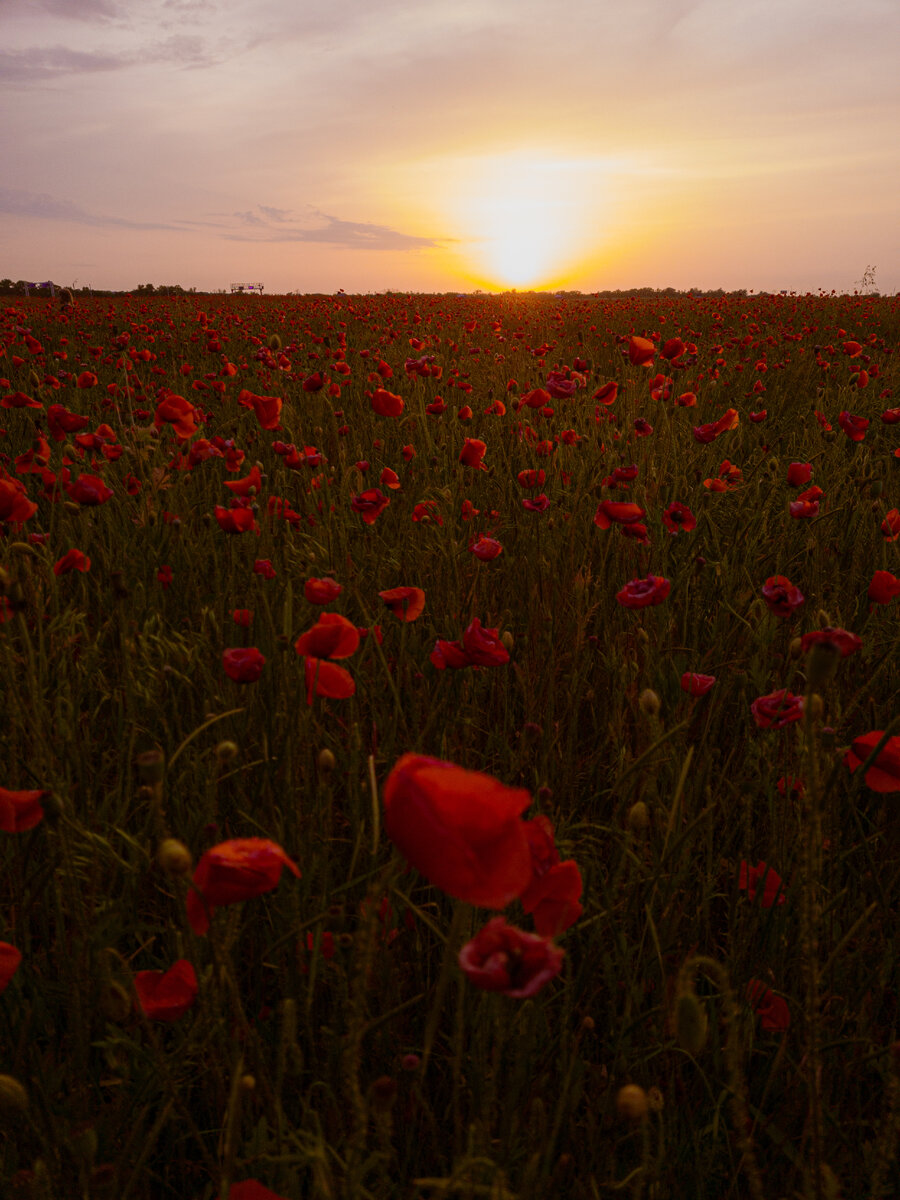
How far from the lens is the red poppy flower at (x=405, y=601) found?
1605 mm

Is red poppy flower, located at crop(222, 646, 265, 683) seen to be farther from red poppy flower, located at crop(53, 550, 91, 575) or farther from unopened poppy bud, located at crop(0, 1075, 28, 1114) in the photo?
red poppy flower, located at crop(53, 550, 91, 575)

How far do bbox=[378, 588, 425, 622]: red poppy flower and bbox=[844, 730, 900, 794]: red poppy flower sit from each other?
0.90m

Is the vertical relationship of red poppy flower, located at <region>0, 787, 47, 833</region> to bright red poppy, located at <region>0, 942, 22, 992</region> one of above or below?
above

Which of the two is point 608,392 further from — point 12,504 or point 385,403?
point 12,504

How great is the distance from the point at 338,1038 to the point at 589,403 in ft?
12.7

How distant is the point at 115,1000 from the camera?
866mm

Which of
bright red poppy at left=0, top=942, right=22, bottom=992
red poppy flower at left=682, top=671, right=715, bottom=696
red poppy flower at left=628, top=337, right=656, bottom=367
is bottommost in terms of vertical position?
bright red poppy at left=0, top=942, right=22, bottom=992

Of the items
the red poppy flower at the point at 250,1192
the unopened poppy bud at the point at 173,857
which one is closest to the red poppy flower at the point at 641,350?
the unopened poppy bud at the point at 173,857

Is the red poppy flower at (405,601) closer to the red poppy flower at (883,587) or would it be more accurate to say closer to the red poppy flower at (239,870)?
the red poppy flower at (239,870)

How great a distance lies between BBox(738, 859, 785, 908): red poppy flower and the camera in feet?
4.09

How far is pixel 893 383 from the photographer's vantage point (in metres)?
5.80

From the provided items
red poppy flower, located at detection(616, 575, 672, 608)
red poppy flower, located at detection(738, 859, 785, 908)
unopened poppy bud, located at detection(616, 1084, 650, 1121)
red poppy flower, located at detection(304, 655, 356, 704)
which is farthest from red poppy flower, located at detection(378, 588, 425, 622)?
unopened poppy bud, located at detection(616, 1084, 650, 1121)

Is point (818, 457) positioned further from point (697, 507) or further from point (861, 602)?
point (861, 602)

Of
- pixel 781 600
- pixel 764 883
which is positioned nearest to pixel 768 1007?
pixel 764 883
